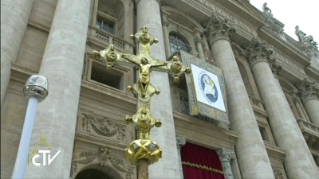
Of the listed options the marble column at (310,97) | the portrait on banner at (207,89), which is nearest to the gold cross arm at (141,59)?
the portrait on banner at (207,89)

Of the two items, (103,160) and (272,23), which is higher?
(272,23)

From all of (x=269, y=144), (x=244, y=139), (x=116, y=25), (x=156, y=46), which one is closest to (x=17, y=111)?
(x=156, y=46)

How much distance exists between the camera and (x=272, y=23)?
2634cm

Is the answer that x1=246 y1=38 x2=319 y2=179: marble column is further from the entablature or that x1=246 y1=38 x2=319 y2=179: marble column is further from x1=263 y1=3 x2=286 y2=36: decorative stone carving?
x1=263 y1=3 x2=286 y2=36: decorative stone carving

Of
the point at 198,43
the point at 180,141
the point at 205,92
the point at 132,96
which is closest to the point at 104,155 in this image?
the point at 132,96

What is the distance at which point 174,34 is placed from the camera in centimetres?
1608

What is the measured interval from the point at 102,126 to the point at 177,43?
7.75 metres

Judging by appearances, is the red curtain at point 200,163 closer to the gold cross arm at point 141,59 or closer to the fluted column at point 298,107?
the gold cross arm at point 141,59

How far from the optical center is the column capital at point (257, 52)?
1817 cm

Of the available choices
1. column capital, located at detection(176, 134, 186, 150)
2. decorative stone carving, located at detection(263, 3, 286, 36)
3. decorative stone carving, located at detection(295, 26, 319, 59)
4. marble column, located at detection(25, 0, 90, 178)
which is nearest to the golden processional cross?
marble column, located at detection(25, 0, 90, 178)

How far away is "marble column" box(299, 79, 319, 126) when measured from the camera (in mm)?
20938

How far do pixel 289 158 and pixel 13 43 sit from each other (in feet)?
41.4

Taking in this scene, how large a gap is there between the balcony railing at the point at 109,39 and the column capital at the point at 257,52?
8914mm

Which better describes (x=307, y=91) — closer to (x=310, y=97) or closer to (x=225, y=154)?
(x=310, y=97)
